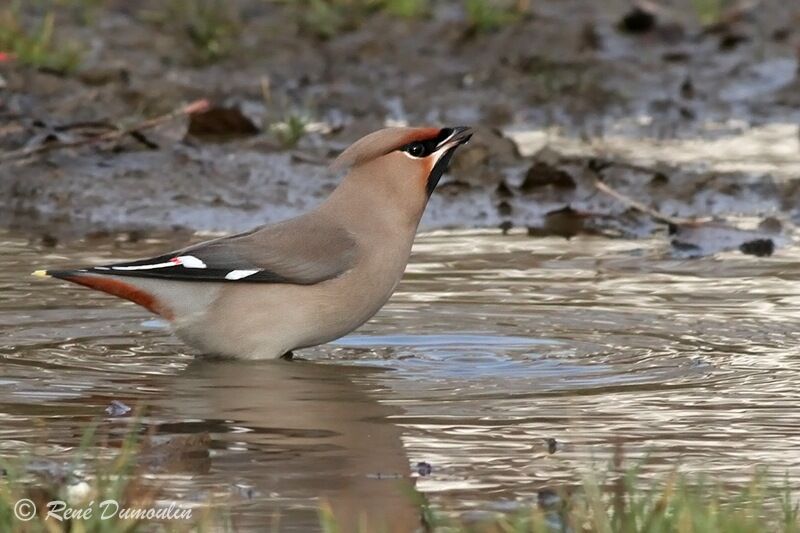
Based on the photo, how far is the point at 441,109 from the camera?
12281mm

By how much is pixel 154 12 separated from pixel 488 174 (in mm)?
4123

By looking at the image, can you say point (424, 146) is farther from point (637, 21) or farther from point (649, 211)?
point (637, 21)

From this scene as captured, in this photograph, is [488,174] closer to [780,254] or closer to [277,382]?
[780,254]

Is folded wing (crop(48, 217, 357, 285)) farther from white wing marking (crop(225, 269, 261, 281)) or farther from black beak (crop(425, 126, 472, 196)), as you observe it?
black beak (crop(425, 126, 472, 196))

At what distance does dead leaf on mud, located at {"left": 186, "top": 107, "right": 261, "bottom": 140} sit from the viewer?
10641 mm

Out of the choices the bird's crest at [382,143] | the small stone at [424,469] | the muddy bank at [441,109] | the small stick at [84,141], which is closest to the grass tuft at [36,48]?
the muddy bank at [441,109]

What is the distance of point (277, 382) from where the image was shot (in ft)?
19.4

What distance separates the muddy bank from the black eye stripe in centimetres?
269

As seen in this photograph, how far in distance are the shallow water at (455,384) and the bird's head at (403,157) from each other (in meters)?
0.55

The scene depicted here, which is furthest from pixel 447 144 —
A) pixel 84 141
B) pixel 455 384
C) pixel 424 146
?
pixel 84 141

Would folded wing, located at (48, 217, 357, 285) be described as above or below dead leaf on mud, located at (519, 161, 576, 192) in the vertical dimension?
below

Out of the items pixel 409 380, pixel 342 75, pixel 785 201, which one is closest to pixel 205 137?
pixel 342 75

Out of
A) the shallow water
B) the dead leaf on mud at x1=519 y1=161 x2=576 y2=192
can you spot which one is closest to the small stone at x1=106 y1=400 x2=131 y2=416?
the shallow water

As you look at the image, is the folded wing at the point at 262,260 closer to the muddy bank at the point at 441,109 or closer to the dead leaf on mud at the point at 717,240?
the dead leaf on mud at the point at 717,240
